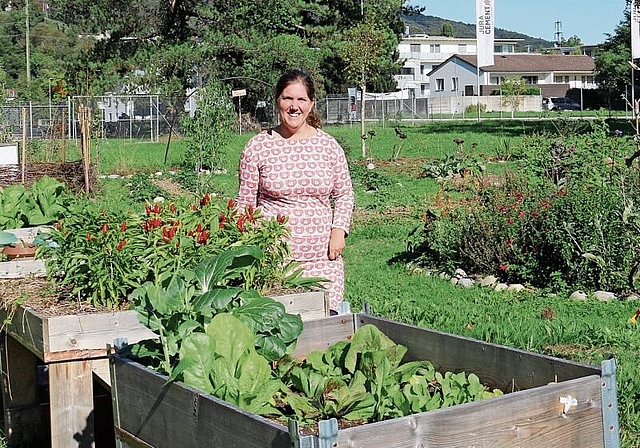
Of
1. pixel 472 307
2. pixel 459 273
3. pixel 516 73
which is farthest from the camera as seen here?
pixel 516 73

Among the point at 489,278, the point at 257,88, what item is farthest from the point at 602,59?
the point at 489,278

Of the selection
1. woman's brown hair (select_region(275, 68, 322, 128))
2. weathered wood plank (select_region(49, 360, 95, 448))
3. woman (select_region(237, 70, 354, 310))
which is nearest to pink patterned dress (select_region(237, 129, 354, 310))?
woman (select_region(237, 70, 354, 310))

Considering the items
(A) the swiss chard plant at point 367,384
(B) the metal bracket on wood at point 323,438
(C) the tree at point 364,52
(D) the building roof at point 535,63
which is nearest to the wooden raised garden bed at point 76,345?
(A) the swiss chard plant at point 367,384

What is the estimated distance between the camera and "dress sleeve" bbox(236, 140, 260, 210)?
16.3 ft

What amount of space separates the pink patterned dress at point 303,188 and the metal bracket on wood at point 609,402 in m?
2.20

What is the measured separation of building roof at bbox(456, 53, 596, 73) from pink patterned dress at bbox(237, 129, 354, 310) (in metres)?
93.4

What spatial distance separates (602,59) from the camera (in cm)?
6881

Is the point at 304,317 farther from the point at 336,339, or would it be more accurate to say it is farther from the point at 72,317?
the point at 72,317

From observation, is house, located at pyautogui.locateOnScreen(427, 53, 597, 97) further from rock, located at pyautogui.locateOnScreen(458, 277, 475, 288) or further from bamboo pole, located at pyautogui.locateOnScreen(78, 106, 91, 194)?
rock, located at pyautogui.locateOnScreen(458, 277, 475, 288)

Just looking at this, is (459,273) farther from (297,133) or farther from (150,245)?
(150,245)

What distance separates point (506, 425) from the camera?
2.61 meters

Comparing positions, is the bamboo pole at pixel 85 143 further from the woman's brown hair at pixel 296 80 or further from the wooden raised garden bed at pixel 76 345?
the wooden raised garden bed at pixel 76 345

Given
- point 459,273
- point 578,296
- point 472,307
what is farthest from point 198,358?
point 459,273

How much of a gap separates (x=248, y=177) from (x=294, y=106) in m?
0.44
